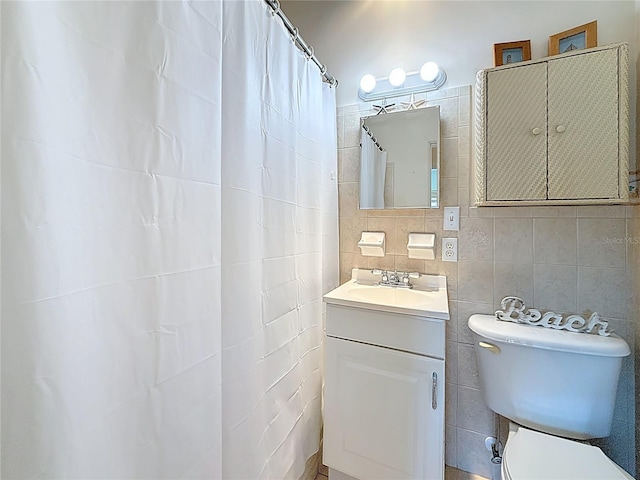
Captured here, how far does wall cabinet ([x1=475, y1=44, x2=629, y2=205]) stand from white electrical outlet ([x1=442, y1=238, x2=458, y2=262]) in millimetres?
265

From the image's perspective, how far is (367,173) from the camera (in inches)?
66.7

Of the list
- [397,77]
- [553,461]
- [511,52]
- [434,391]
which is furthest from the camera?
[397,77]

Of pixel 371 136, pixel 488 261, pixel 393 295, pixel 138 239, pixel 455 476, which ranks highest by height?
pixel 371 136

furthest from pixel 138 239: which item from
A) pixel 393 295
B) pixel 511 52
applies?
pixel 511 52

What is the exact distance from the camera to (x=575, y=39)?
1257mm

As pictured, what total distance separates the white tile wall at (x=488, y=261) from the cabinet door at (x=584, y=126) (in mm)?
189

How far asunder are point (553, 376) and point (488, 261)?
52 cm

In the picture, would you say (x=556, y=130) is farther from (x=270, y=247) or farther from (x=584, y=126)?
(x=270, y=247)

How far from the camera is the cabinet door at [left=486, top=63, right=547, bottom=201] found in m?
1.19

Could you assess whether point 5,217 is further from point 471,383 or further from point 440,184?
point 471,383

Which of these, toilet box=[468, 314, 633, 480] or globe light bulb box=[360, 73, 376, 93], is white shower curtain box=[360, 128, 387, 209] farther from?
toilet box=[468, 314, 633, 480]

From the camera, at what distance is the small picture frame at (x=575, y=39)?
1.22 m

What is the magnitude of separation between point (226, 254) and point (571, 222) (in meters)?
1.42

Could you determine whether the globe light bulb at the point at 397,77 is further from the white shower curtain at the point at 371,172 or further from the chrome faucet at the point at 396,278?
the chrome faucet at the point at 396,278
